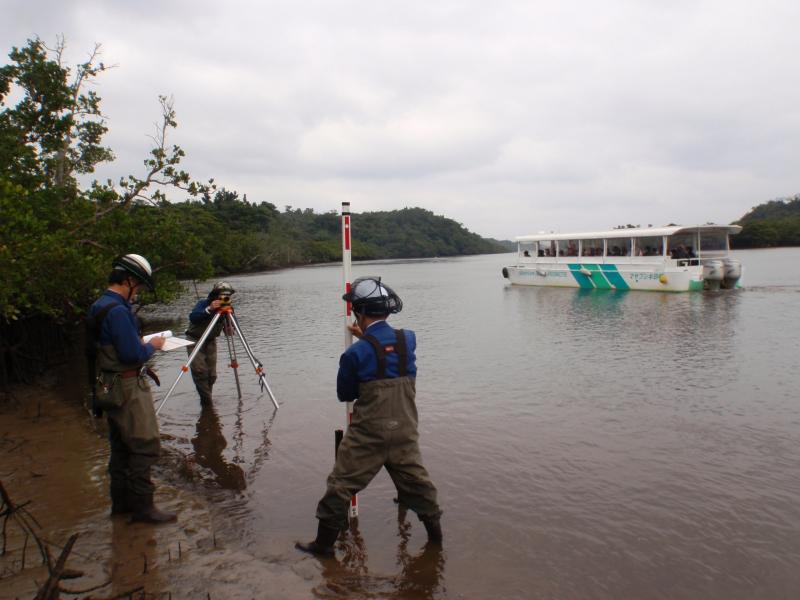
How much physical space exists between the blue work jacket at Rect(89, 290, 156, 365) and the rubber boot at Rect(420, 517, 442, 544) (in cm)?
259

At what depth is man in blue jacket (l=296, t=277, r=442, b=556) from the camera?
4027 millimetres

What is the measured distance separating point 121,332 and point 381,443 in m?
2.19

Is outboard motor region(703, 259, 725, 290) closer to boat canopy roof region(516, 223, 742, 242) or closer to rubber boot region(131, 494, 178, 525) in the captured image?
boat canopy roof region(516, 223, 742, 242)

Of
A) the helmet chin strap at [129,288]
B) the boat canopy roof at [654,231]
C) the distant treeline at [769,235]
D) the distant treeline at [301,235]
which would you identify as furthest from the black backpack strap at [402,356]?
the distant treeline at [769,235]

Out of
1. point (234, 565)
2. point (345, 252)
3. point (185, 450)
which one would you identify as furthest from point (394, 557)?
point (185, 450)

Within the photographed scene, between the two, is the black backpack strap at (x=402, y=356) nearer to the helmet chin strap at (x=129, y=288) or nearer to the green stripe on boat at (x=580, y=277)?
the helmet chin strap at (x=129, y=288)

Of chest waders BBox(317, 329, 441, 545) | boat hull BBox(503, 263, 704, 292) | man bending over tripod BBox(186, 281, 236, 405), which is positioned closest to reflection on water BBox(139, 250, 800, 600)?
man bending over tripod BBox(186, 281, 236, 405)

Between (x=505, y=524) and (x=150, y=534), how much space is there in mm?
3067

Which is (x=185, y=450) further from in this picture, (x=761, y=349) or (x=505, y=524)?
(x=761, y=349)

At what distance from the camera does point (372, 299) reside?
13.5ft

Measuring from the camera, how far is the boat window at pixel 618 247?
1222 inches

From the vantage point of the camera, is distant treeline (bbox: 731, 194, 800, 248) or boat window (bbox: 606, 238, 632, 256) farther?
distant treeline (bbox: 731, 194, 800, 248)

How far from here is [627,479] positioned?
6234mm

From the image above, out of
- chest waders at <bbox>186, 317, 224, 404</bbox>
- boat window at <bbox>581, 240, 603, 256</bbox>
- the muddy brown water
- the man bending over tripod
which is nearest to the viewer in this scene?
the muddy brown water
